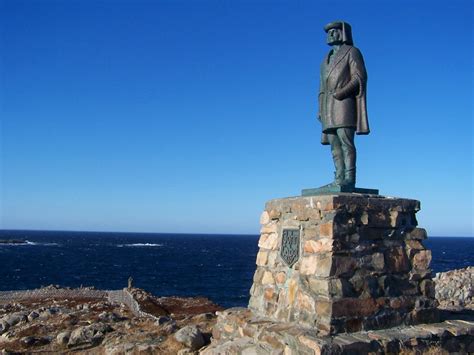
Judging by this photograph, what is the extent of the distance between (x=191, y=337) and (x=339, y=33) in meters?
5.10

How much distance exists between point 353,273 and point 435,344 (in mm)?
1242

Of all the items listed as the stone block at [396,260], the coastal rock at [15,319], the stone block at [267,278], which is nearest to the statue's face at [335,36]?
the stone block at [396,260]

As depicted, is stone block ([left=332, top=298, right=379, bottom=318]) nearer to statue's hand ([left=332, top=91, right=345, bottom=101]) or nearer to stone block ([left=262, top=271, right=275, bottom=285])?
stone block ([left=262, top=271, right=275, bottom=285])

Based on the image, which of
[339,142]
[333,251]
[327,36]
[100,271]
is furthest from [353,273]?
[100,271]

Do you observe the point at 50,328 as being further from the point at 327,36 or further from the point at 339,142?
the point at 327,36

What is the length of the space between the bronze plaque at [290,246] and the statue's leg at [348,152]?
41.4 inches

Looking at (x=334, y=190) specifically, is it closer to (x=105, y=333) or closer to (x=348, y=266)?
(x=348, y=266)

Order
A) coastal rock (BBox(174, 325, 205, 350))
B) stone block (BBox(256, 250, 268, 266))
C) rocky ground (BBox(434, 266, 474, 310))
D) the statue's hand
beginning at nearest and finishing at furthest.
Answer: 1. the statue's hand
2. stone block (BBox(256, 250, 268, 266))
3. coastal rock (BBox(174, 325, 205, 350))
4. rocky ground (BBox(434, 266, 474, 310))

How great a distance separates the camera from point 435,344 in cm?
577

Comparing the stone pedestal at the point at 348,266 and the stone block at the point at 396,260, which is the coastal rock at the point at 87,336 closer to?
the stone pedestal at the point at 348,266

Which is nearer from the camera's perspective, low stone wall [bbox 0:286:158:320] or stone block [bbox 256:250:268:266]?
stone block [bbox 256:250:268:266]

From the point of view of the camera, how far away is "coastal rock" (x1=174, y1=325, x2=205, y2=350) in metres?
7.72

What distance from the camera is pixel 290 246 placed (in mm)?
6324

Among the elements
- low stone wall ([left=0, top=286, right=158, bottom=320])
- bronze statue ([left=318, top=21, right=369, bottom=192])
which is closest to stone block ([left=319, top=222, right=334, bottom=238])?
bronze statue ([left=318, top=21, right=369, bottom=192])
